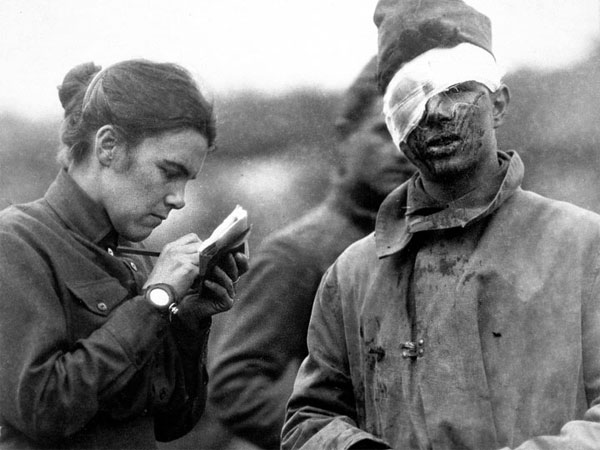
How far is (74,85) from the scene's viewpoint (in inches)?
114

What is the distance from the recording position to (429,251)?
246cm

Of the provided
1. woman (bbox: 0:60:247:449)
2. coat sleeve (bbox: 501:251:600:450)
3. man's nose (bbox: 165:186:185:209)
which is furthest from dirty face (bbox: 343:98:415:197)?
coat sleeve (bbox: 501:251:600:450)

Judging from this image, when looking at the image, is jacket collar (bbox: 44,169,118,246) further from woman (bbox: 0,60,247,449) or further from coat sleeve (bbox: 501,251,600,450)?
coat sleeve (bbox: 501,251,600,450)

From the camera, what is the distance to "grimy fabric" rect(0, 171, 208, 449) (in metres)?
2.50

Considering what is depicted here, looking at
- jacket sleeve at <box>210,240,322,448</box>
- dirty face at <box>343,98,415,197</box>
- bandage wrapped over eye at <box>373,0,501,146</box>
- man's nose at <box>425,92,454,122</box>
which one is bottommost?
jacket sleeve at <box>210,240,322,448</box>

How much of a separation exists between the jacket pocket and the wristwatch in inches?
3.8

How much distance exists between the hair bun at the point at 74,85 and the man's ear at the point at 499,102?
1080 mm

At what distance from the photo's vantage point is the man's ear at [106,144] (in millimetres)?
2818

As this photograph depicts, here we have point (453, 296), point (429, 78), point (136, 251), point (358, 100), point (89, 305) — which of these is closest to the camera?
point (453, 296)

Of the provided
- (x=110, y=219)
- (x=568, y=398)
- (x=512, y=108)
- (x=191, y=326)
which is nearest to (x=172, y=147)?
(x=110, y=219)

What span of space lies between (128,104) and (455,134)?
901 mm

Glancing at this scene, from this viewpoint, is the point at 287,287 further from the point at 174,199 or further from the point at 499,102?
the point at 499,102

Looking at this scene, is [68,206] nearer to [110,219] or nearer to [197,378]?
[110,219]

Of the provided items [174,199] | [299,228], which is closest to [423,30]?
[174,199]
